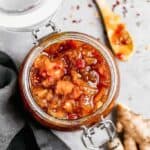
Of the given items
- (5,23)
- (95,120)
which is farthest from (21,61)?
(95,120)

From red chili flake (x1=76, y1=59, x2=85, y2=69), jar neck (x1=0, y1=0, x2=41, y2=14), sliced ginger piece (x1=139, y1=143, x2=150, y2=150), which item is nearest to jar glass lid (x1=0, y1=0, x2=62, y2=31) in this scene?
jar neck (x1=0, y1=0, x2=41, y2=14)

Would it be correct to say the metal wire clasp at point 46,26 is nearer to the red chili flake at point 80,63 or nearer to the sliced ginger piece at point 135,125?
the red chili flake at point 80,63

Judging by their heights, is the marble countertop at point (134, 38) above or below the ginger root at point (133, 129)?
above

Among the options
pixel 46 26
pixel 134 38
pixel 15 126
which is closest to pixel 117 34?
pixel 134 38

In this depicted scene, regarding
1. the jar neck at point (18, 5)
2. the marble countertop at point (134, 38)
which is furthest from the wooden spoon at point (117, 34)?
the jar neck at point (18, 5)

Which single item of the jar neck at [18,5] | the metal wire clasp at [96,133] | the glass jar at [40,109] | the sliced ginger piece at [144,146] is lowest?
the sliced ginger piece at [144,146]

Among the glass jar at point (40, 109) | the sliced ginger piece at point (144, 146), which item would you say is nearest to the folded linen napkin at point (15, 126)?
the glass jar at point (40, 109)

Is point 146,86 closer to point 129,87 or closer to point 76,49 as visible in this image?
point 129,87
